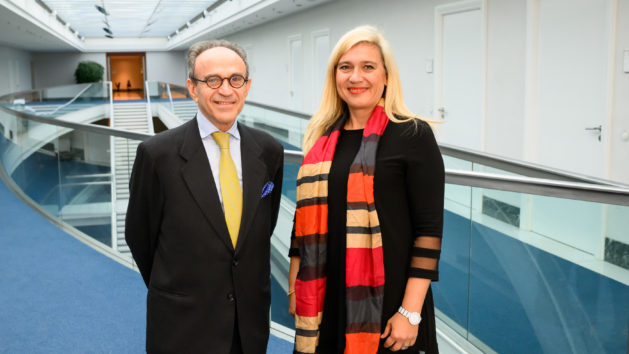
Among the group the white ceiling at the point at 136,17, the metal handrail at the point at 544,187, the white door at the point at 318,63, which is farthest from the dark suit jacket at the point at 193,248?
the white door at the point at 318,63

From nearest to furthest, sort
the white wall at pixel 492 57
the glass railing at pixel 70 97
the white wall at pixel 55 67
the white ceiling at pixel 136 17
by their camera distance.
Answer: the white wall at pixel 492 57 → the white ceiling at pixel 136 17 → the glass railing at pixel 70 97 → the white wall at pixel 55 67

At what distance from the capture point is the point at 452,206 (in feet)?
8.73

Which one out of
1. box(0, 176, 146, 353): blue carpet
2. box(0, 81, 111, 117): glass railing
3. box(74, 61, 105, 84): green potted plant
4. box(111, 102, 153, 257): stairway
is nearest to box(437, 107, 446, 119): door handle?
box(111, 102, 153, 257): stairway

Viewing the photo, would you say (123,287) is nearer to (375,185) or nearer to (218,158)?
(218,158)

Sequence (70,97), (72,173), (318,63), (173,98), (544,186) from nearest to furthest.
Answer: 1. (544,186)
2. (72,173)
3. (318,63)
4. (173,98)
5. (70,97)

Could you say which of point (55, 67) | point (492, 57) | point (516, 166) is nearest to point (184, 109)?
point (492, 57)

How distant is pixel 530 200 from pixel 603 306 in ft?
1.64

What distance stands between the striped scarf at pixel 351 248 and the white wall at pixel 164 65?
34.1m

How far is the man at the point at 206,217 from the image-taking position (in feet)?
5.27

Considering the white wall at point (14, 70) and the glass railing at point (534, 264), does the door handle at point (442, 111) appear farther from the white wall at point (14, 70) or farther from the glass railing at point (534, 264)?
the white wall at point (14, 70)

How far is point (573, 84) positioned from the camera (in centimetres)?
564

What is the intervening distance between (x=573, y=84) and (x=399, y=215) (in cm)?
471

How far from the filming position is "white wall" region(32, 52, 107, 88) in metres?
31.6

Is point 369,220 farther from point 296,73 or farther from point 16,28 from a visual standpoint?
point 16,28
